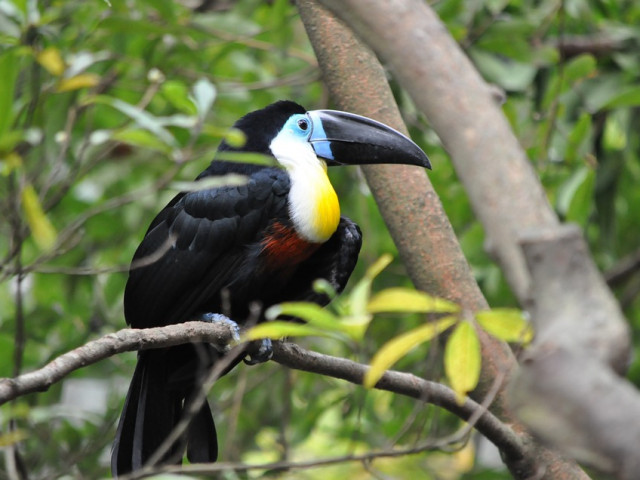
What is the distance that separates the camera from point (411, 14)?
108cm

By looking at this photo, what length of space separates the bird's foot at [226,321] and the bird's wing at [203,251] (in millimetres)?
39

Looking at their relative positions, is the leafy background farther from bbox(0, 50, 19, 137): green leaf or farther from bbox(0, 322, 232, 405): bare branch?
bbox(0, 322, 232, 405): bare branch

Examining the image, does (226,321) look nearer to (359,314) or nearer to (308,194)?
(308,194)

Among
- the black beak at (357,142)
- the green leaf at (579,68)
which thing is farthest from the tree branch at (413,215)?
the green leaf at (579,68)

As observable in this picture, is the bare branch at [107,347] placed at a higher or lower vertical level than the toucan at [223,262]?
higher

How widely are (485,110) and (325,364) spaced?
147 cm

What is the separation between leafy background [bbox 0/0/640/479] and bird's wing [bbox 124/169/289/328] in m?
0.43

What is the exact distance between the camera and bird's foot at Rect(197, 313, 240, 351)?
2.55 meters

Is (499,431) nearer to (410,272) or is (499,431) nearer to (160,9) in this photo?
(410,272)

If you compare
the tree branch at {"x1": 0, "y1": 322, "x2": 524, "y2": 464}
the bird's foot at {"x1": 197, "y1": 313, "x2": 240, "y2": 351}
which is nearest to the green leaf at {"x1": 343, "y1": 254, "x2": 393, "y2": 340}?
the tree branch at {"x1": 0, "y1": 322, "x2": 524, "y2": 464}

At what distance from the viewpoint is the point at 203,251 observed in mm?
2922

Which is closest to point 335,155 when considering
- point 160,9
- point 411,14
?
point 160,9

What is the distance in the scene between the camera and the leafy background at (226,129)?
11.4 feet

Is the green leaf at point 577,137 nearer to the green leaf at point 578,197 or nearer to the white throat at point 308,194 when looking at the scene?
the green leaf at point 578,197
